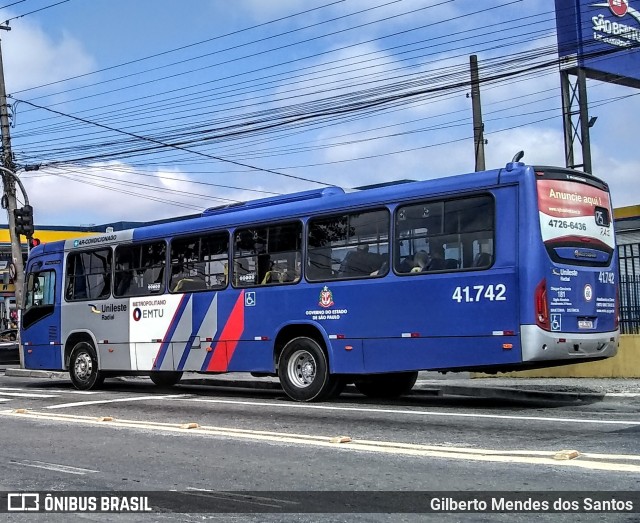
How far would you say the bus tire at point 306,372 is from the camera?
1202 centimetres

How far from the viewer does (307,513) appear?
548cm

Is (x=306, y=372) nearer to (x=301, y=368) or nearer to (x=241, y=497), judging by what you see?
(x=301, y=368)

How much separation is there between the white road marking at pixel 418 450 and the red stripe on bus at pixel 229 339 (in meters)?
2.99

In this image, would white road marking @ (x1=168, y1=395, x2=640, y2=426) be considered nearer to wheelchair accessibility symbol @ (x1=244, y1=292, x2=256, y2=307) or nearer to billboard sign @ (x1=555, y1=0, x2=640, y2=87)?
wheelchair accessibility symbol @ (x1=244, y1=292, x2=256, y2=307)

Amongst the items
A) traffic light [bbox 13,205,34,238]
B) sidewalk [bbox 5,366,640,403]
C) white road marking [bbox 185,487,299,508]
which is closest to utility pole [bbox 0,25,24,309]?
traffic light [bbox 13,205,34,238]

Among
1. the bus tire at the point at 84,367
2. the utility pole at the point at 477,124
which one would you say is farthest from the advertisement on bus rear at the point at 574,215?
the bus tire at the point at 84,367

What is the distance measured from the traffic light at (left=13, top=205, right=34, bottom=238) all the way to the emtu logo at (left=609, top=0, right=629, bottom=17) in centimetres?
1824

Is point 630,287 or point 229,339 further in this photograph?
point 630,287

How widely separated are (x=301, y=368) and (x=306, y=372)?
13 cm

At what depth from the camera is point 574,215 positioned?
34.6 feet

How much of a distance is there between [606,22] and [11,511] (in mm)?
22094

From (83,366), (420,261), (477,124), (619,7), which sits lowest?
(83,366)

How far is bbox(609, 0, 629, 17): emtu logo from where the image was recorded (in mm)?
23442

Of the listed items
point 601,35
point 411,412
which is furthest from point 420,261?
point 601,35
